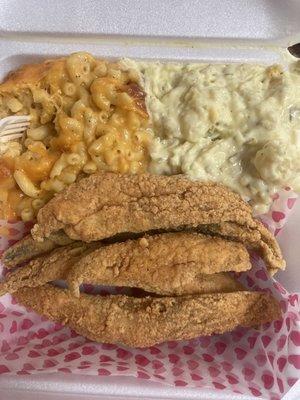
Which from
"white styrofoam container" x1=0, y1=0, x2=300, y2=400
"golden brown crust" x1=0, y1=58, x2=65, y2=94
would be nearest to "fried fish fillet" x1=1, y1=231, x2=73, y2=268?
"golden brown crust" x1=0, y1=58, x2=65, y2=94

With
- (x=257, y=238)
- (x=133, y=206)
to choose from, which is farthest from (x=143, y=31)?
(x=257, y=238)

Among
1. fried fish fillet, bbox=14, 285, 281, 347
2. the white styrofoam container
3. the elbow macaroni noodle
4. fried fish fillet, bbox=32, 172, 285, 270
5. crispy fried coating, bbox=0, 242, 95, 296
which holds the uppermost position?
the white styrofoam container

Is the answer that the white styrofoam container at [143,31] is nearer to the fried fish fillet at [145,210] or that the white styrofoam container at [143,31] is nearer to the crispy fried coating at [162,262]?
the fried fish fillet at [145,210]

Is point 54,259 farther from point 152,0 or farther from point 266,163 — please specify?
point 152,0

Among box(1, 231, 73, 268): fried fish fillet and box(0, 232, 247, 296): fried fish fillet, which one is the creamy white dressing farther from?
box(1, 231, 73, 268): fried fish fillet

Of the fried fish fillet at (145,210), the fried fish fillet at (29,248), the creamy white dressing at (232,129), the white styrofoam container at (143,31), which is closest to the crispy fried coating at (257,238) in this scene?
the fried fish fillet at (145,210)
